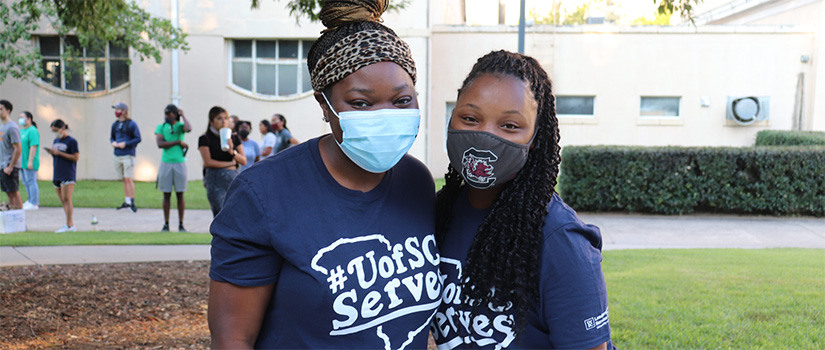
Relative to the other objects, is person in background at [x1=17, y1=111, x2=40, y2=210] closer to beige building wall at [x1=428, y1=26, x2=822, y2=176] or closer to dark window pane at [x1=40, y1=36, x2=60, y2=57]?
dark window pane at [x1=40, y1=36, x2=60, y2=57]

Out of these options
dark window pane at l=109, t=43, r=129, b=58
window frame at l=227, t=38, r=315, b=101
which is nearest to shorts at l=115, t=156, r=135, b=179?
window frame at l=227, t=38, r=315, b=101

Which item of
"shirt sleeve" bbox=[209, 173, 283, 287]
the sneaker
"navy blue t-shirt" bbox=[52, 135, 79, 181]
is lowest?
the sneaker

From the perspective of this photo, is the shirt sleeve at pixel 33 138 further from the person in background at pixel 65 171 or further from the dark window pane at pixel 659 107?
the dark window pane at pixel 659 107

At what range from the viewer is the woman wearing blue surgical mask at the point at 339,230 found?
1.81 m

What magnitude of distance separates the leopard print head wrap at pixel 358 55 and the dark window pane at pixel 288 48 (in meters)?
17.7

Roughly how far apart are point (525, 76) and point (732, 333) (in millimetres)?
3774

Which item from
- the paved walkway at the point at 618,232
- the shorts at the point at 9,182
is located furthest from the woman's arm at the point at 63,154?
the paved walkway at the point at 618,232

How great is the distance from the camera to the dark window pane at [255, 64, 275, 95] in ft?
63.0

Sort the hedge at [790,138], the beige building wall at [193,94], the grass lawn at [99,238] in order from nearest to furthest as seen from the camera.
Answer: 1. the grass lawn at [99,238]
2. the hedge at [790,138]
3. the beige building wall at [193,94]

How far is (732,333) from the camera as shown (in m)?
4.83

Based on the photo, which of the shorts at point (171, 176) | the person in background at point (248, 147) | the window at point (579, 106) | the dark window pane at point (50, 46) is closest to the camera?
the shorts at point (171, 176)

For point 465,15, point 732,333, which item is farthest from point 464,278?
point 465,15

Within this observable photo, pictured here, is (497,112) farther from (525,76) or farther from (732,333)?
(732,333)

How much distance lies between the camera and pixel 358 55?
1872 mm
